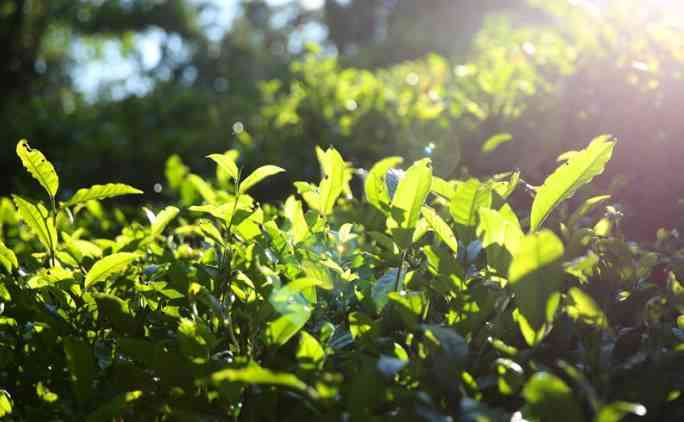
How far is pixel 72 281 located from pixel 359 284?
63cm

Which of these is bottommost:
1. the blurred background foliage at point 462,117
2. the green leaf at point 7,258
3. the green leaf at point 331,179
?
the blurred background foliage at point 462,117

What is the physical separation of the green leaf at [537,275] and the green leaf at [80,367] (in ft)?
2.58

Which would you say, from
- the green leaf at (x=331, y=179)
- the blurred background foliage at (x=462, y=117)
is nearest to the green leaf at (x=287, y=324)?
the green leaf at (x=331, y=179)

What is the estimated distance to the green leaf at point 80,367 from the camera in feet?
4.33

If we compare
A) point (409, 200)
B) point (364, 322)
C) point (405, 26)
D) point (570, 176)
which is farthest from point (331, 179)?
point (405, 26)

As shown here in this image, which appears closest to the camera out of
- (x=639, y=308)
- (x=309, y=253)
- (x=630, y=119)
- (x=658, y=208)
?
(x=309, y=253)

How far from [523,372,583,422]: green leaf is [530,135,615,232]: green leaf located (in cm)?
49

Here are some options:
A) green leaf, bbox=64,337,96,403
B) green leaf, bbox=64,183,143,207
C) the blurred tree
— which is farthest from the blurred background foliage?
the blurred tree

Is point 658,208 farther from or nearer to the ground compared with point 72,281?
nearer to the ground

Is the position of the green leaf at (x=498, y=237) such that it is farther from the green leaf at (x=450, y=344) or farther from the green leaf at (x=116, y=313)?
the green leaf at (x=116, y=313)

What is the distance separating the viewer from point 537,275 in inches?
43.5

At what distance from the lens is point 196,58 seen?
34.5 metres

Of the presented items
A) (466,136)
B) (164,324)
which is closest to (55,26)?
(466,136)

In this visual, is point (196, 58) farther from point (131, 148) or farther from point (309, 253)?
point (309, 253)
